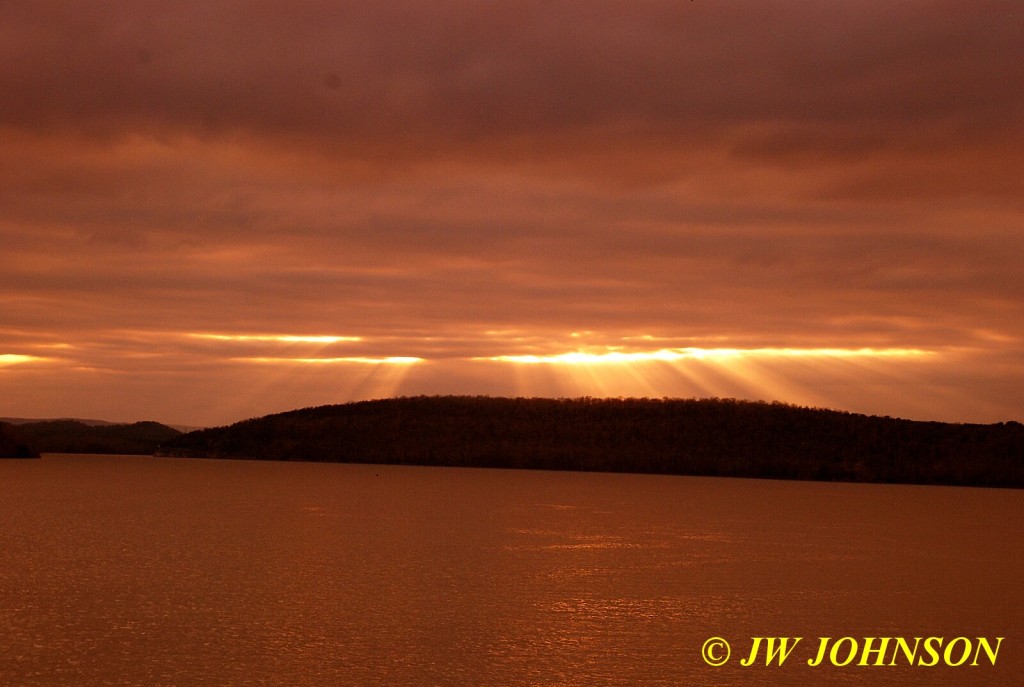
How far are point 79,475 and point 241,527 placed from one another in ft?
110

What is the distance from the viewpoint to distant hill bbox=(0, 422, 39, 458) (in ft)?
250

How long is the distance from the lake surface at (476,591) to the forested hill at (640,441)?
3388 centimetres

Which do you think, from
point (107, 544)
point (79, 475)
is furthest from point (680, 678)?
point (79, 475)

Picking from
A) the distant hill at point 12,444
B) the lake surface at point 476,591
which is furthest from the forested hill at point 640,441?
the lake surface at point 476,591

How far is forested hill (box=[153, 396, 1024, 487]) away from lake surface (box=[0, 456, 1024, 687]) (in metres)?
33.9

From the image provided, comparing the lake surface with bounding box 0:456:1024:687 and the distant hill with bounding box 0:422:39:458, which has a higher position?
the distant hill with bounding box 0:422:39:458

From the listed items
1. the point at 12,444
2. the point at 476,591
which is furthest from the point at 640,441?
the point at 476,591

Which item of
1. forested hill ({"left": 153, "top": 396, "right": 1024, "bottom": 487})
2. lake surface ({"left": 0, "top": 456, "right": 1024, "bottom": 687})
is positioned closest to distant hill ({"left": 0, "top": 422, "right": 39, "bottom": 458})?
forested hill ({"left": 153, "top": 396, "right": 1024, "bottom": 487})

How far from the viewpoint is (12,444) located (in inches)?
3041

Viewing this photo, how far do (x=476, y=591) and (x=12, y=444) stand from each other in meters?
67.9

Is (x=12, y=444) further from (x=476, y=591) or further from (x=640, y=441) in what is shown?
(x=476, y=591)

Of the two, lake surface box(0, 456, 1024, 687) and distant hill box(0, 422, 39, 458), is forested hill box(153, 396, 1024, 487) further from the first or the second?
lake surface box(0, 456, 1024, 687)

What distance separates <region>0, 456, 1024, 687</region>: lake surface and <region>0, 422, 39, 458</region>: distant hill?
4229 cm

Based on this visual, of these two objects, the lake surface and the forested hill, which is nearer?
the lake surface
